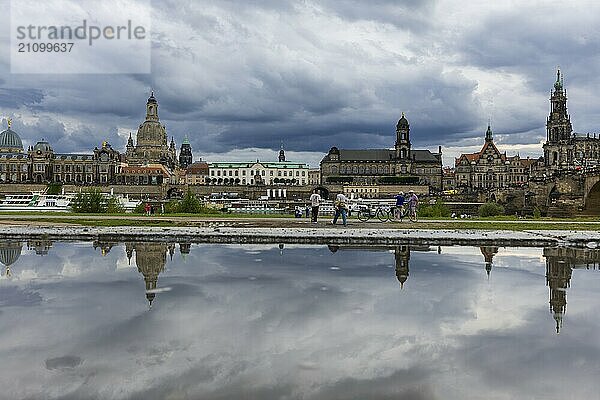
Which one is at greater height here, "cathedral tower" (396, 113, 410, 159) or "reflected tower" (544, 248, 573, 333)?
"cathedral tower" (396, 113, 410, 159)

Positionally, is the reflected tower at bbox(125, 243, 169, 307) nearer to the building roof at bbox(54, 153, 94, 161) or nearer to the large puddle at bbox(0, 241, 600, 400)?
the large puddle at bbox(0, 241, 600, 400)

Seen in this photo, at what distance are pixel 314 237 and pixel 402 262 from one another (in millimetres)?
5872

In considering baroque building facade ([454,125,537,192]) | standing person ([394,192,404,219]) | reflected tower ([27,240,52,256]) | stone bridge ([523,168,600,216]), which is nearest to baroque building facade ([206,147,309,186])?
baroque building facade ([454,125,537,192])

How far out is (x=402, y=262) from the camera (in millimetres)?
15680

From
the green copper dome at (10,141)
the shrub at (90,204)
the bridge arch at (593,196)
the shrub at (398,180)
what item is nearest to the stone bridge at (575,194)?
the bridge arch at (593,196)

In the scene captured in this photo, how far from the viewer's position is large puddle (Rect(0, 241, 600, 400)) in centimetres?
659

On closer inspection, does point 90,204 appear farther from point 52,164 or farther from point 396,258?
point 52,164

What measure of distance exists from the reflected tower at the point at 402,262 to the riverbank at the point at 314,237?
5.00ft

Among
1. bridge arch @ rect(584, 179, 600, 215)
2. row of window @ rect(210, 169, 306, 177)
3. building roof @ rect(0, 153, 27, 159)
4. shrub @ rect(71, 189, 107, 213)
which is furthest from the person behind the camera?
row of window @ rect(210, 169, 306, 177)

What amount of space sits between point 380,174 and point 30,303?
151m

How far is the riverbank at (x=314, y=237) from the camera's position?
20375 mm

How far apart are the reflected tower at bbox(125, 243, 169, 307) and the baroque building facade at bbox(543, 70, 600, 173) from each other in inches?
4509

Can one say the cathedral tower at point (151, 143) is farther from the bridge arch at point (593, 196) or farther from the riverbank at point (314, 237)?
the riverbank at point (314, 237)

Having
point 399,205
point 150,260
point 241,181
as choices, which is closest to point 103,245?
point 150,260
